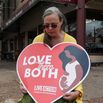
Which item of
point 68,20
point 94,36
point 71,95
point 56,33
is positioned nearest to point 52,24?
point 56,33

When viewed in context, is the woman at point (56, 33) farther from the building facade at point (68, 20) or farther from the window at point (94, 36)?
the window at point (94, 36)

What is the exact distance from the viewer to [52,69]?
10.9 feet

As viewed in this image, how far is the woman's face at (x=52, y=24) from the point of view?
10.6ft

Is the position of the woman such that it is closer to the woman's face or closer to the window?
the woman's face

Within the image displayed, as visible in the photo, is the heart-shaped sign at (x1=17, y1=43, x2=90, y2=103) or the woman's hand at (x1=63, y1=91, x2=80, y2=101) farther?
the heart-shaped sign at (x1=17, y1=43, x2=90, y2=103)

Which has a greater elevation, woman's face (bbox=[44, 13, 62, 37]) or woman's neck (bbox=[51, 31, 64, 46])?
woman's face (bbox=[44, 13, 62, 37])

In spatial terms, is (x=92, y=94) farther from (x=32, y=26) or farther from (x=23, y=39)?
(x=23, y=39)

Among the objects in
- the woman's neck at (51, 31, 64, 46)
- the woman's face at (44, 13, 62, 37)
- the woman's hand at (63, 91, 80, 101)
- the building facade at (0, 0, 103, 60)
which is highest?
the building facade at (0, 0, 103, 60)

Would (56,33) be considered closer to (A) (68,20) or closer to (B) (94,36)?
(B) (94,36)

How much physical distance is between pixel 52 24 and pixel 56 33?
93mm

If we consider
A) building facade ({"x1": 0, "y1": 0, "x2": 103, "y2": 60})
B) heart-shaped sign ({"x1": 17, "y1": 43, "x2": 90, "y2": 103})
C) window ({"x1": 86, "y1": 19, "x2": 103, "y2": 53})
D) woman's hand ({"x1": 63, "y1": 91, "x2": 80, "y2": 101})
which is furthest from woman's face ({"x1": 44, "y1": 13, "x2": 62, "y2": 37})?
window ({"x1": 86, "y1": 19, "x2": 103, "y2": 53})

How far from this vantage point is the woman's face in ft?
10.6

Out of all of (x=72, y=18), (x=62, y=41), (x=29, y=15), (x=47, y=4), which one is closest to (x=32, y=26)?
(x=29, y=15)

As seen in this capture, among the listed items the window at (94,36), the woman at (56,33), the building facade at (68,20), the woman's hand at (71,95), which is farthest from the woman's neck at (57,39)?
the window at (94,36)
